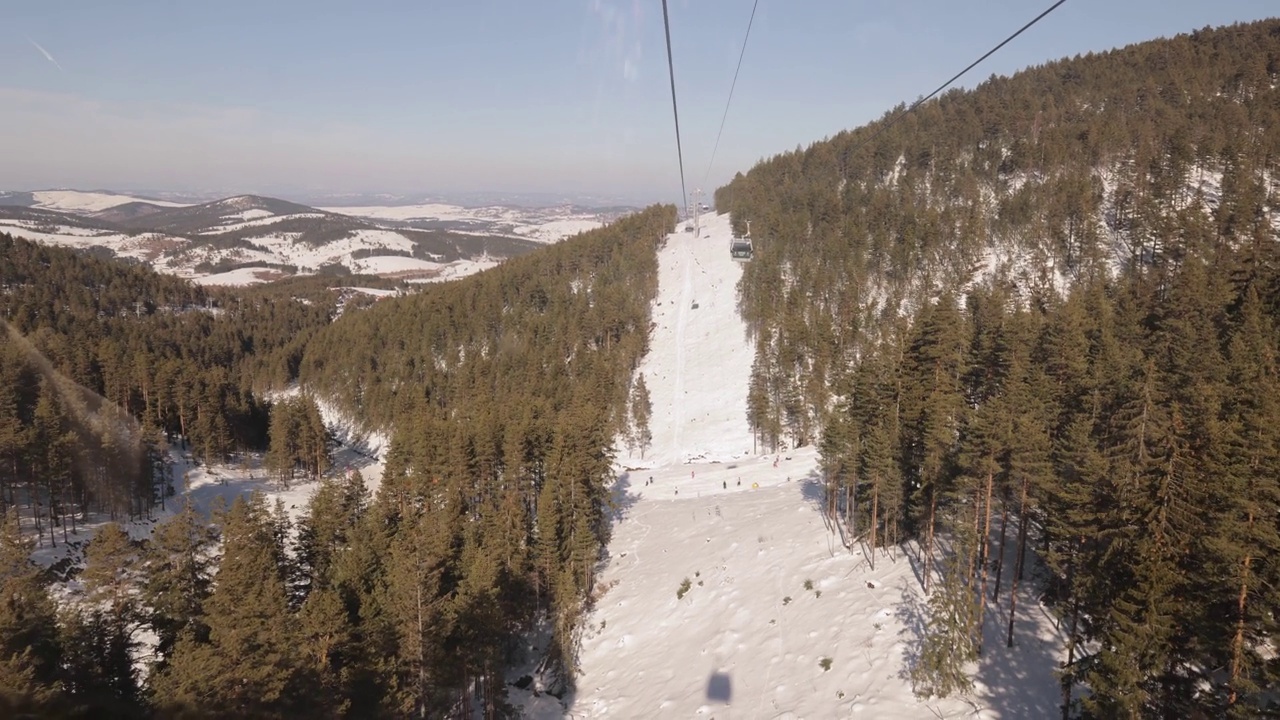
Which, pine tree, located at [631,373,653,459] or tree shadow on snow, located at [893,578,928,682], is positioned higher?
tree shadow on snow, located at [893,578,928,682]

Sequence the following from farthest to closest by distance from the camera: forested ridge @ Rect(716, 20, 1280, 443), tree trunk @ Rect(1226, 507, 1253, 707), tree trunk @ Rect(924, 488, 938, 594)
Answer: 1. forested ridge @ Rect(716, 20, 1280, 443)
2. tree trunk @ Rect(924, 488, 938, 594)
3. tree trunk @ Rect(1226, 507, 1253, 707)

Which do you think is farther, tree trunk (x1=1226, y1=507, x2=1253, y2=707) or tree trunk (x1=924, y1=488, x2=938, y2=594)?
tree trunk (x1=924, y1=488, x2=938, y2=594)

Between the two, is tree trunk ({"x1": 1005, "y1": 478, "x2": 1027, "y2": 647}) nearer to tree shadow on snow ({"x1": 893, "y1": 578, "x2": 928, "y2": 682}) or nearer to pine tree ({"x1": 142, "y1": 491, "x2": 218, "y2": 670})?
tree shadow on snow ({"x1": 893, "y1": 578, "x2": 928, "y2": 682})

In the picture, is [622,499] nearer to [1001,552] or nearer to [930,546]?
[930,546]

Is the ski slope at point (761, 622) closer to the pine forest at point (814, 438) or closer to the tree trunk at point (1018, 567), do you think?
the tree trunk at point (1018, 567)

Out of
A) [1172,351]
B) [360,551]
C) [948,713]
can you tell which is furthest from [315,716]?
[1172,351]

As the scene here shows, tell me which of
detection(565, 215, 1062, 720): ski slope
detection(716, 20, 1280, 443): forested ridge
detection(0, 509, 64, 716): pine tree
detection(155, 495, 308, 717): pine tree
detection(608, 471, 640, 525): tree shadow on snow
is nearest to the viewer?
detection(0, 509, 64, 716): pine tree

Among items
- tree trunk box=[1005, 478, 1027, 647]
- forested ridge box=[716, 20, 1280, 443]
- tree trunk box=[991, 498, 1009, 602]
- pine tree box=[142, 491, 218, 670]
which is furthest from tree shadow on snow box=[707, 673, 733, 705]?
forested ridge box=[716, 20, 1280, 443]

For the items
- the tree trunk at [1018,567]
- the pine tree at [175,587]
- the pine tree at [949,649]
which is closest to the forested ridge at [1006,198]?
the tree trunk at [1018,567]

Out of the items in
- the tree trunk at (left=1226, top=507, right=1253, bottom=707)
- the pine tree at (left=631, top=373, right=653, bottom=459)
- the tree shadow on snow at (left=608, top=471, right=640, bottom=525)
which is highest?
the tree trunk at (left=1226, top=507, right=1253, bottom=707)
